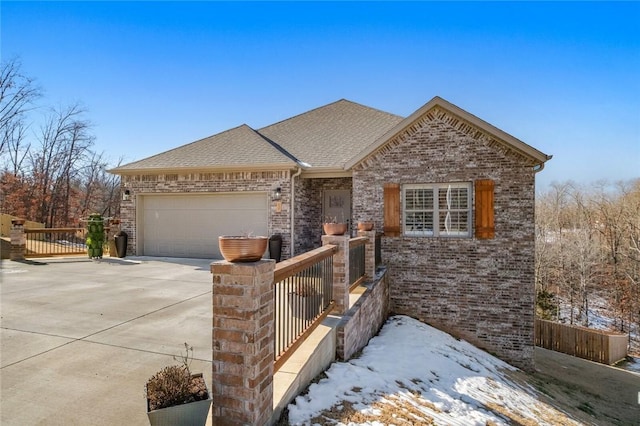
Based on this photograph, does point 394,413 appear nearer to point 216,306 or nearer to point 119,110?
point 216,306

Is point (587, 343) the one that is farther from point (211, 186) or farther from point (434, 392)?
point (211, 186)

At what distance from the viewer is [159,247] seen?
11.7 meters

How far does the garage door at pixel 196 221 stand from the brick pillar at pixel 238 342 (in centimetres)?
830

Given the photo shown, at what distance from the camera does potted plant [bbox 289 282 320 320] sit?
3.65 m

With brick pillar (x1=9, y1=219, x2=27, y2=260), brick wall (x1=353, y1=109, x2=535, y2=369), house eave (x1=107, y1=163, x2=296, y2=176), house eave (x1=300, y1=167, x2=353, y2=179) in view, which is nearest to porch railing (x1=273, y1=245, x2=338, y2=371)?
brick wall (x1=353, y1=109, x2=535, y2=369)

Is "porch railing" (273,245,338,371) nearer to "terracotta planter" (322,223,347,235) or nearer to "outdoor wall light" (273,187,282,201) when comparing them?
"terracotta planter" (322,223,347,235)

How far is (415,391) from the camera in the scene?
4133 mm

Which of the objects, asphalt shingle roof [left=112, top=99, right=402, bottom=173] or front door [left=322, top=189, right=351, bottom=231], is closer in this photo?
asphalt shingle roof [left=112, top=99, right=402, bottom=173]

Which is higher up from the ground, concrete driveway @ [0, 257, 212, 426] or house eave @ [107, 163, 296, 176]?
house eave @ [107, 163, 296, 176]

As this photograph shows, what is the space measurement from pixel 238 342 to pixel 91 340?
2.75m

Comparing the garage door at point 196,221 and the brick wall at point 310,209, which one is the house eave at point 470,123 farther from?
the garage door at point 196,221

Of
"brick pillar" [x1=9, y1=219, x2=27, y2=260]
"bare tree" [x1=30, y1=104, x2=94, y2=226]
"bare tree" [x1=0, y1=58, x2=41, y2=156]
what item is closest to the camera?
"brick pillar" [x1=9, y1=219, x2=27, y2=260]

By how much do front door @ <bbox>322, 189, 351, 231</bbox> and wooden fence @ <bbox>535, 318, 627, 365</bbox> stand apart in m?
8.62

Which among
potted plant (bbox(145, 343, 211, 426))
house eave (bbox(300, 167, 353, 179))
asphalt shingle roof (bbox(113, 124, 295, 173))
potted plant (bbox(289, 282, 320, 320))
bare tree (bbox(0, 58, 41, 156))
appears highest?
bare tree (bbox(0, 58, 41, 156))
